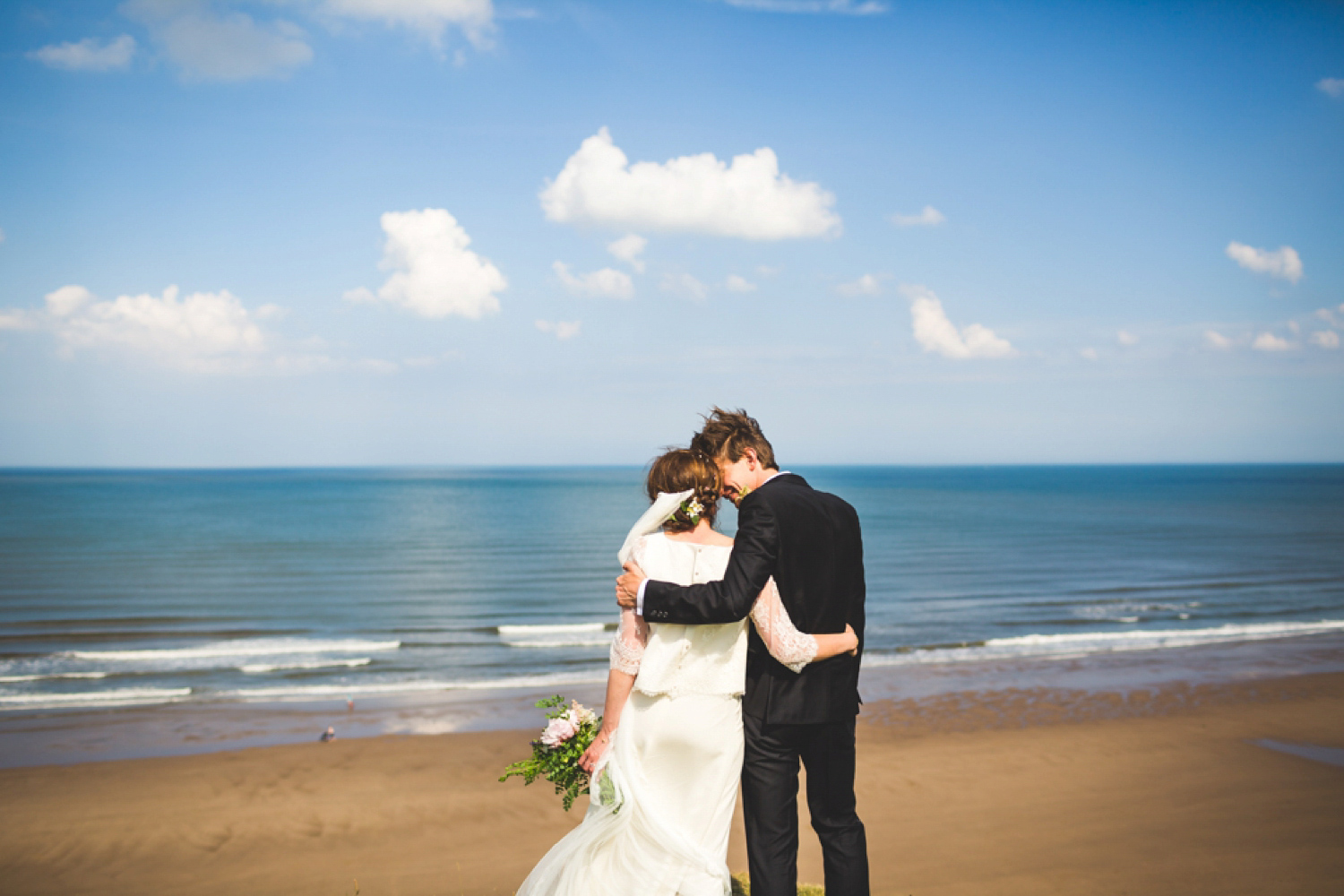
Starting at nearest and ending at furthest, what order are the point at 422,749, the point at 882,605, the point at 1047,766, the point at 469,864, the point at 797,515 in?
the point at 797,515, the point at 469,864, the point at 1047,766, the point at 422,749, the point at 882,605

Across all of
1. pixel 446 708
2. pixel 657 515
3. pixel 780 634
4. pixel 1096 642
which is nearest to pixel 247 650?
pixel 446 708

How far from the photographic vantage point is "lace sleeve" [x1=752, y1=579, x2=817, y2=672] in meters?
3.09

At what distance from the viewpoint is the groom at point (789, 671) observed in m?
3.10

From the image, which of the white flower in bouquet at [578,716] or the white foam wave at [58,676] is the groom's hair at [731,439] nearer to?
the white flower in bouquet at [578,716]

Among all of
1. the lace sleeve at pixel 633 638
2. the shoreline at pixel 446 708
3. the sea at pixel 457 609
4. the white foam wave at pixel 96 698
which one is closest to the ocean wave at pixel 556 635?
the sea at pixel 457 609

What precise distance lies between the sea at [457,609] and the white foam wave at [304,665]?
0.20 feet

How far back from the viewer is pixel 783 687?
10.5ft

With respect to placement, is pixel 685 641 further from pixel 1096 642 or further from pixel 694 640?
pixel 1096 642

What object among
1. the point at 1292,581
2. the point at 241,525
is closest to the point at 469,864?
the point at 1292,581

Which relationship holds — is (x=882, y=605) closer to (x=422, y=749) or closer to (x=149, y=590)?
(x=422, y=749)

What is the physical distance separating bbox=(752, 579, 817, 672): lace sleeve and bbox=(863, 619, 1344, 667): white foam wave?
1003cm

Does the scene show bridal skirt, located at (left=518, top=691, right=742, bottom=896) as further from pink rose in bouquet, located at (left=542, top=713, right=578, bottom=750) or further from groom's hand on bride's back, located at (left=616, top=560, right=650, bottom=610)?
groom's hand on bride's back, located at (left=616, top=560, right=650, bottom=610)

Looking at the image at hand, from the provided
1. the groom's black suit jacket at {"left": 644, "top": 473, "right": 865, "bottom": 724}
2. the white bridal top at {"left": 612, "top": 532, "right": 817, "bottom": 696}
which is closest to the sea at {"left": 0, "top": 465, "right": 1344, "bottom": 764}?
the white bridal top at {"left": 612, "top": 532, "right": 817, "bottom": 696}

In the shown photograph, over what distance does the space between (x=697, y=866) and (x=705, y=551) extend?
4.16ft
